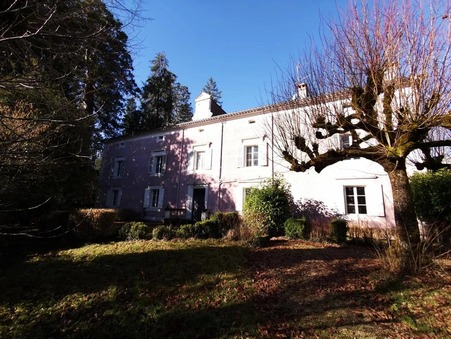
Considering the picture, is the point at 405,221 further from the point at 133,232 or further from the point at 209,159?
the point at 209,159

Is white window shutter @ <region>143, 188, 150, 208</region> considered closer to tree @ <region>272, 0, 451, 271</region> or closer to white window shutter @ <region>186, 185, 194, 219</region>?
white window shutter @ <region>186, 185, 194, 219</region>

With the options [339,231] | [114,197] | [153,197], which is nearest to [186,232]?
[339,231]

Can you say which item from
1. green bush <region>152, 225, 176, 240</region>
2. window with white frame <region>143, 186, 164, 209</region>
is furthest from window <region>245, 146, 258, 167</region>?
Answer: green bush <region>152, 225, 176, 240</region>

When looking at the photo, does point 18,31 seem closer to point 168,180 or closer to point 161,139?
point 168,180

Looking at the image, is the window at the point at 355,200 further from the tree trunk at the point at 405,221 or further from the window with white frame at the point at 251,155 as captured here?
the tree trunk at the point at 405,221

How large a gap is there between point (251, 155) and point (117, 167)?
12415 millimetres

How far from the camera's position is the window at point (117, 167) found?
20.8 meters

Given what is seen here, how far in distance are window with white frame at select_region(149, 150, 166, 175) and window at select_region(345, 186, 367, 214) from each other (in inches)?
487

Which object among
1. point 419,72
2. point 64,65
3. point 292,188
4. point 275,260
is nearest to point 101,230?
point 275,260

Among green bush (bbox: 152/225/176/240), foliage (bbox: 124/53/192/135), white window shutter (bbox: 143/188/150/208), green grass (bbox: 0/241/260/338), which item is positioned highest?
foliage (bbox: 124/53/192/135)

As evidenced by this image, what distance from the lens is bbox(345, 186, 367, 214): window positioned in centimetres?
1145

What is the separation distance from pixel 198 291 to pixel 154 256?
2407 mm

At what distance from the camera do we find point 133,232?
9.55m

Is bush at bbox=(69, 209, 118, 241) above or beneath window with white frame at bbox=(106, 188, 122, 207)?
beneath
